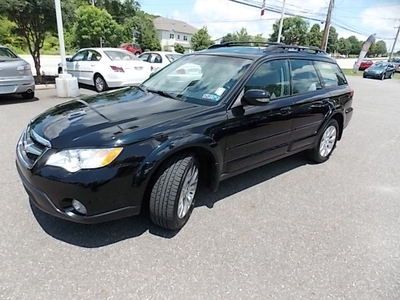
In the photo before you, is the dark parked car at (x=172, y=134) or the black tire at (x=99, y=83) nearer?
the dark parked car at (x=172, y=134)

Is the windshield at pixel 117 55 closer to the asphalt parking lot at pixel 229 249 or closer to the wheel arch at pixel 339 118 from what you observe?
the asphalt parking lot at pixel 229 249

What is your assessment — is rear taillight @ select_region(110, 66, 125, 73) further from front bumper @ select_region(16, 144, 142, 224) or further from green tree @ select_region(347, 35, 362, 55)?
green tree @ select_region(347, 35, 362, 55)

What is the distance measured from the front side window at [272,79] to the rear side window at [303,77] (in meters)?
0.16

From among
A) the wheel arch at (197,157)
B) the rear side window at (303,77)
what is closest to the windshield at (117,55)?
the rear side window at (303,77)

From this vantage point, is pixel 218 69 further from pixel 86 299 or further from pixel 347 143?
pixel 347 143

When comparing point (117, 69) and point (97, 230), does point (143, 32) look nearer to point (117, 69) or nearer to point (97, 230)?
point (117, 69)

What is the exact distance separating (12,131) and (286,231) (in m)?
5.04

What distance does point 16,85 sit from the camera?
7570 mm

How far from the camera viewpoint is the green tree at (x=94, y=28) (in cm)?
3026

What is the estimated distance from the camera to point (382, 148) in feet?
19.6

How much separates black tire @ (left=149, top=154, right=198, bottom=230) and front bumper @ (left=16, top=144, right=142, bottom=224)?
6.8 inches

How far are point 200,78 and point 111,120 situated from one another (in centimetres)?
124

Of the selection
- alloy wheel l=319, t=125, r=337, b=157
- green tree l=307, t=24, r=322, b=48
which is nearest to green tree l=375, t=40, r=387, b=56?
green tree l=307, t=24, r=322, b=48

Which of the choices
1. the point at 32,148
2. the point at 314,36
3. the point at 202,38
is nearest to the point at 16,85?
the point at 32,148
